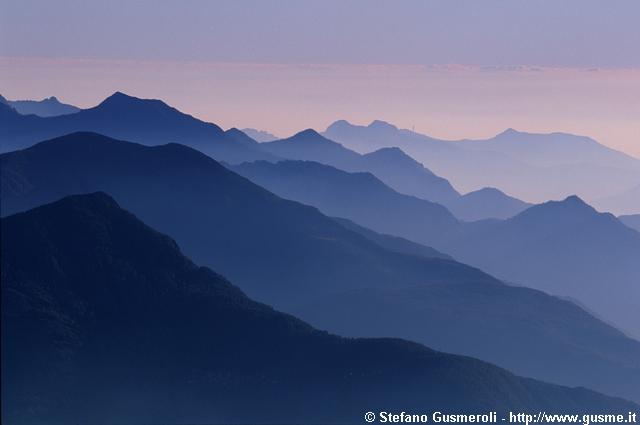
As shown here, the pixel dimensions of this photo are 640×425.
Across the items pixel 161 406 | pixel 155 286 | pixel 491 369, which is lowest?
pixel 161 406

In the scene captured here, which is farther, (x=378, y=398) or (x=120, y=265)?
(x=120, y=265)

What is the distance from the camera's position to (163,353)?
12625 cm

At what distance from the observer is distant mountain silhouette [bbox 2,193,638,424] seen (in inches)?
4572

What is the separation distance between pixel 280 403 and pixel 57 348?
1156 inches

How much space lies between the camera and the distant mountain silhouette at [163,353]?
11612 centimetres

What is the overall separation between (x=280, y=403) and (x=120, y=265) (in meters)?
34.2

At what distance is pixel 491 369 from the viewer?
134 metres

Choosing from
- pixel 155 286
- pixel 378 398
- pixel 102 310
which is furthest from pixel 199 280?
pixel 378 398

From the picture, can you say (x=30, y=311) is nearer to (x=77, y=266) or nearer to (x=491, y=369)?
(x=77, y=266)

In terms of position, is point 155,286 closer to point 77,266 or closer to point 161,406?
point 77,266

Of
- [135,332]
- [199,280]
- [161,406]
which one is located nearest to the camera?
[161,406]

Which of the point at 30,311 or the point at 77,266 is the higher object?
the point at 77,266

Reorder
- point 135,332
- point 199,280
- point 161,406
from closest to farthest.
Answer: point 161,406, point 135,332, point 199,280

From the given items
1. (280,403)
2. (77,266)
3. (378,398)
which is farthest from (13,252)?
(378,398)
